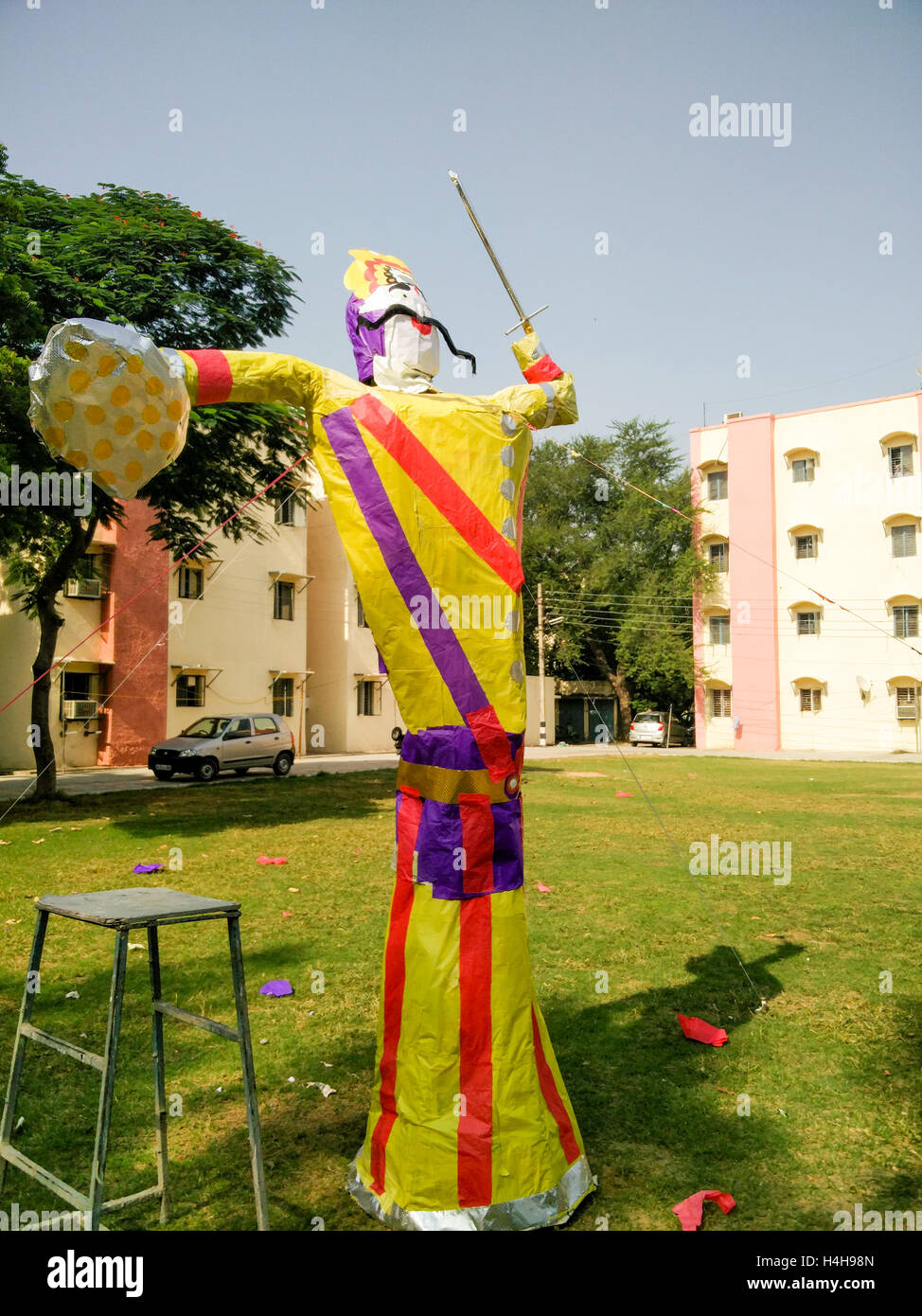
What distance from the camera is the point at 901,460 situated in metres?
31.0

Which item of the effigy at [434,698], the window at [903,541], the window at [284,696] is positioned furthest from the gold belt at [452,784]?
the window at [903,541]

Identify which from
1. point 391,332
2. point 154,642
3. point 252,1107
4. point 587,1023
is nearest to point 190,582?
point 154,642

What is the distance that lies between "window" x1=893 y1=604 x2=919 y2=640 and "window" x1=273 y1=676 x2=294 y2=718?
19.8m

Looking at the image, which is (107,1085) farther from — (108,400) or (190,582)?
(190,582)

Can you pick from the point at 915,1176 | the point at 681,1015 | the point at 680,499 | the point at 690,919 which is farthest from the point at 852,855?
the point at 680,499

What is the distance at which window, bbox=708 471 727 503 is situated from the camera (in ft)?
113

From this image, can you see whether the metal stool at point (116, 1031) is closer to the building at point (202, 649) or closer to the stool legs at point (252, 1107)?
the stool legs at point (252, 1107)

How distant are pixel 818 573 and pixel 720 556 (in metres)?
4.26

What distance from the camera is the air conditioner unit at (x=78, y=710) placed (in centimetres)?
2125

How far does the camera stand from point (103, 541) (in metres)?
21.0
